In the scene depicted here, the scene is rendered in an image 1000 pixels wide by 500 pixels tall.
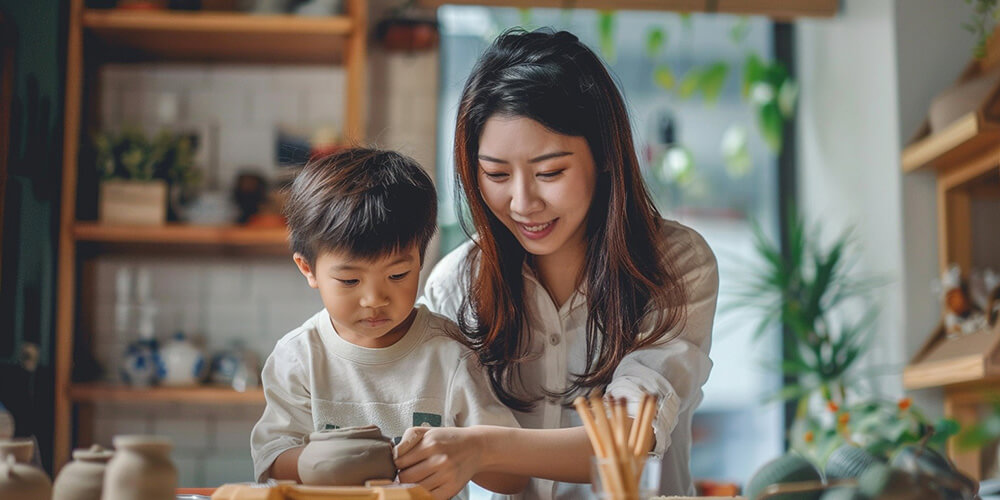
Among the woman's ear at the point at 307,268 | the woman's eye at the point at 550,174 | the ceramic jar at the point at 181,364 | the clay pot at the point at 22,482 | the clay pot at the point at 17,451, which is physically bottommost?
the ceramic jar at the point at 181,364

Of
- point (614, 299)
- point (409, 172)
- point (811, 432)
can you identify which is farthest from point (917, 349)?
point (409, 172)

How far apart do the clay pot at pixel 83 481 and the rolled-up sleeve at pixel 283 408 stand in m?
0.41

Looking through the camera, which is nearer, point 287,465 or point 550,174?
point 287,465

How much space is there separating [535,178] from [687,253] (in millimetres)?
317

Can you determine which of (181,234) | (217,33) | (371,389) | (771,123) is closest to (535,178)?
(371,389)

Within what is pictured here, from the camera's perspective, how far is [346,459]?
4.04ft

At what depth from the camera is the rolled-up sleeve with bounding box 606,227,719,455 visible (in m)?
1.51

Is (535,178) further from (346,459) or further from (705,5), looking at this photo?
(705,5)

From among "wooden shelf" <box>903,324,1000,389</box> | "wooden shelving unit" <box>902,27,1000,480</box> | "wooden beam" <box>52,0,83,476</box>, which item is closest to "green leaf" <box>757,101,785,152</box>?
"wooden shelving unit" <box>902,27,1000,480</box>

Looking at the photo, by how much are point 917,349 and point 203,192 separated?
8.60ft

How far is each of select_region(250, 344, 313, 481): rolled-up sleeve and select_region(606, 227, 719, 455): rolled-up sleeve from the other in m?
0.48

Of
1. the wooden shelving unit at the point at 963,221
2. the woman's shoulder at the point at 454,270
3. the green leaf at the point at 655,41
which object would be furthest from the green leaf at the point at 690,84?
the woman's shoulder at the point at 454,270

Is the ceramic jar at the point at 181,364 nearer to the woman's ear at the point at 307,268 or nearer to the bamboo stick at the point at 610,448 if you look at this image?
the woman's ear at the point at 307,268

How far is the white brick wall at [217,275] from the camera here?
383cm
